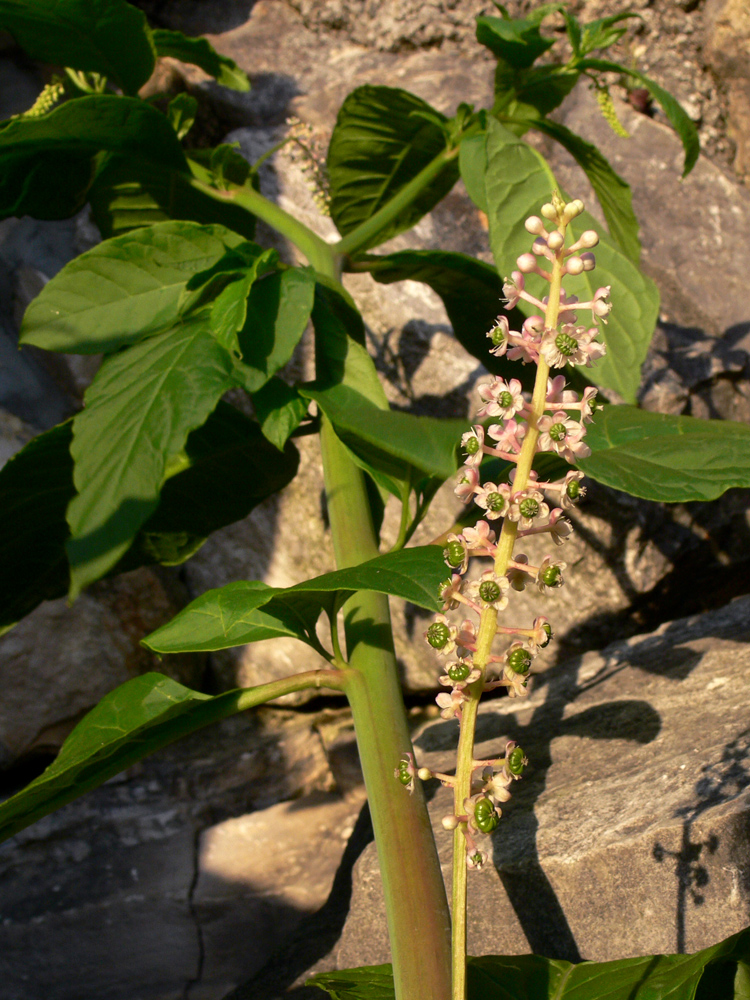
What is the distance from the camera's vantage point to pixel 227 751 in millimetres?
1570

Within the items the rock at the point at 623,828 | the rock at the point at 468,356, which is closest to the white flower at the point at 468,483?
the rock at the point at 623,828

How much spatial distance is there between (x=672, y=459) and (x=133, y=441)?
0.43 metres

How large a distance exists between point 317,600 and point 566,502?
0.97 feet

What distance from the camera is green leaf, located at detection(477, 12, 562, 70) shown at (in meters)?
0.88

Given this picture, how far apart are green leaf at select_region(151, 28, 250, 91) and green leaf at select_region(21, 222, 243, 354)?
0.43 meters

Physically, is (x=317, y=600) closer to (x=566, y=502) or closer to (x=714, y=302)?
(x=566, y=502)

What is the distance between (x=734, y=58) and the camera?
5.71 ft

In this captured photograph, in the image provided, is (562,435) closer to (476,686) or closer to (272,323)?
(476,686)

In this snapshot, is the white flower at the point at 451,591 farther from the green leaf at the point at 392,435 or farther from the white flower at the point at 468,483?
the green leaf at the point at 392,435

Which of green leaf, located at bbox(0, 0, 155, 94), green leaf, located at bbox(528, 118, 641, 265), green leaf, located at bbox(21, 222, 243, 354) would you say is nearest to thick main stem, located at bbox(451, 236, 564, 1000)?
green leaf, located at bbox(21, 222, 243, 354)

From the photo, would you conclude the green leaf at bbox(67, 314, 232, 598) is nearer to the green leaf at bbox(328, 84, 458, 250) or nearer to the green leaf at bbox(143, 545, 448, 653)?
the green leaf at bbox(143, 545, 448, 653)

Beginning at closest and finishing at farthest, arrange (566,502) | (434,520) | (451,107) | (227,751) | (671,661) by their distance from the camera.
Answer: (566,502) < (671,661) < (434,520) < (227,751) < (451,107)

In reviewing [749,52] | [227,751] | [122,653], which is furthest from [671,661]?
[749,52]

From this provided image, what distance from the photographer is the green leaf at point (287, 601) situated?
53 centimetres
